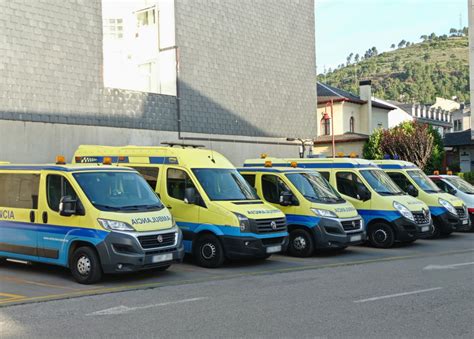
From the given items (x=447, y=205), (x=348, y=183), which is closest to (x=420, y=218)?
(x=348, y=183)

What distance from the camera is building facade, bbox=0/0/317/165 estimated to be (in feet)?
68.6

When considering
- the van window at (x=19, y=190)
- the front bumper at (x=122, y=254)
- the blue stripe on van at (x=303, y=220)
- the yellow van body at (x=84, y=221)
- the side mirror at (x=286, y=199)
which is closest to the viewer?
the front bumper at (x=122, y=254)

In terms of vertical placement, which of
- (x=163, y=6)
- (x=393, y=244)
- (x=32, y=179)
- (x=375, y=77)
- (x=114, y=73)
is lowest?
(x=393, y=244)

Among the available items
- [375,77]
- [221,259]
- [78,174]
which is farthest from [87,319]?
[375,77]

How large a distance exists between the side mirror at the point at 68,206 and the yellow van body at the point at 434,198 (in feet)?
38.3

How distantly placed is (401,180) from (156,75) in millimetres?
12071

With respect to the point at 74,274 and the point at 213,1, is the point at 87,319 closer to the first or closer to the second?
the point at 74,274

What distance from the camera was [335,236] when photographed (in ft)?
48.8

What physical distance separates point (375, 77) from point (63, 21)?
13039cm

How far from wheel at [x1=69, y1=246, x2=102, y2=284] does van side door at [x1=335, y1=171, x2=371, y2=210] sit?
8.65 m

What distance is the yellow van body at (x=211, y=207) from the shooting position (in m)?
13.1

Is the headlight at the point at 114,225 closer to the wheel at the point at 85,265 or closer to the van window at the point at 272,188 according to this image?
the wheel at the point at 85,265

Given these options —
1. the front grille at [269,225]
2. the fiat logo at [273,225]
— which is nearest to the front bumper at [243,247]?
A: the front grille at [269,225]

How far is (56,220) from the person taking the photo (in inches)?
457
